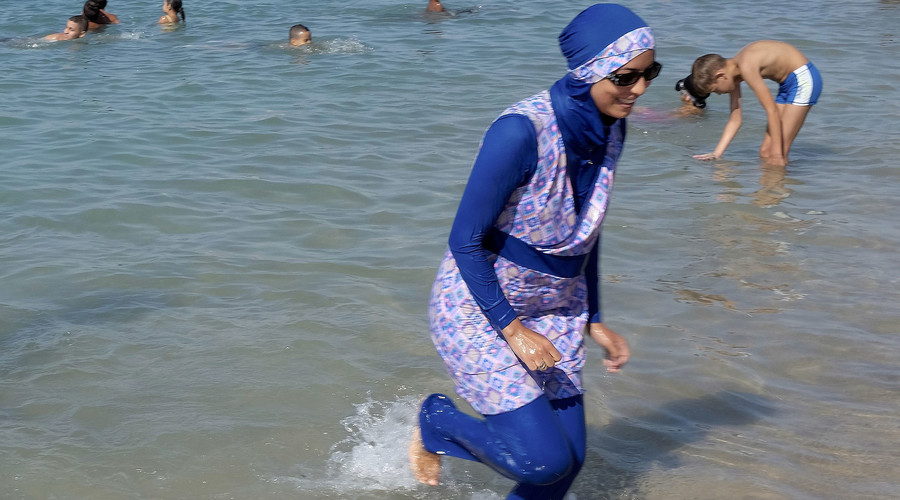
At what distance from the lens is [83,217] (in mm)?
7379

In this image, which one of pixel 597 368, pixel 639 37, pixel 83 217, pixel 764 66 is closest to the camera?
pixel 639 37

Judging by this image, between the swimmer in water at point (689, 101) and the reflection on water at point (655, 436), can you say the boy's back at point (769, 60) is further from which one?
the reflection on water at point (655, 436)

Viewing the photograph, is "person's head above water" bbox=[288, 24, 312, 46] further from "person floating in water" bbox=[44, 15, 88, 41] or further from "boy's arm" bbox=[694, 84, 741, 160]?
"boy's arm" bbox=[694, 84, 741, 160]

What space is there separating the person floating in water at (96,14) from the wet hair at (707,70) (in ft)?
35.2

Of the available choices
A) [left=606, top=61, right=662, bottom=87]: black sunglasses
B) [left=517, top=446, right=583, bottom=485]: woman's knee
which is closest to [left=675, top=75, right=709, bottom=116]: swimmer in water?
[left=606, top=61, right=662, bottom=87]: black sunglasses

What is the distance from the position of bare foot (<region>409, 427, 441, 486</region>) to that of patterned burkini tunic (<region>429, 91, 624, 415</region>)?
0.57 metres

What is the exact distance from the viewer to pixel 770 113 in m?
8.64

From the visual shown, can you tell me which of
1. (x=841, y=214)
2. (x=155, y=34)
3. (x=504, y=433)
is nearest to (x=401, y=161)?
(x=841, y=214)

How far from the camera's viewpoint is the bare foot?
3.63m

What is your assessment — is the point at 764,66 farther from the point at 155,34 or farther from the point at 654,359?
the point at 155,34

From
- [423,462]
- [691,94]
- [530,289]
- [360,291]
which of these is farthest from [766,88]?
[530,289]

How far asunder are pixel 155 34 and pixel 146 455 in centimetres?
1353

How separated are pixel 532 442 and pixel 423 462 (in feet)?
2.56

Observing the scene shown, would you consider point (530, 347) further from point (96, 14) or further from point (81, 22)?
point (96, 14)
